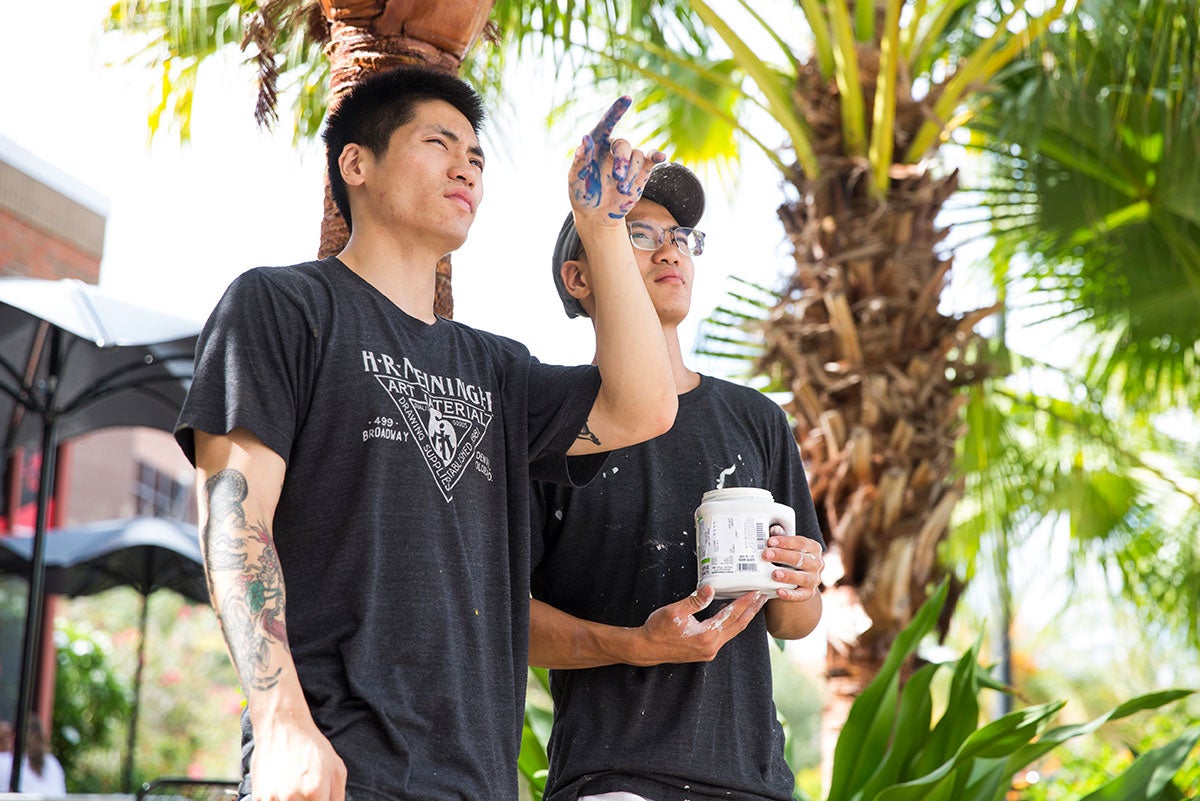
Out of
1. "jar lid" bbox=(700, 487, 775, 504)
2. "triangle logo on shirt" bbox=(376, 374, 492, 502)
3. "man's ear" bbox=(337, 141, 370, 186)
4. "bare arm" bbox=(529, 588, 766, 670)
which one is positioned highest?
"man's ear" bbox=(337, 141, 370, 186)

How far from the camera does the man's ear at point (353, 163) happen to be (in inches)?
84.7

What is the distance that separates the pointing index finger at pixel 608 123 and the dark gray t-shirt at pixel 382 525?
0.43 meters

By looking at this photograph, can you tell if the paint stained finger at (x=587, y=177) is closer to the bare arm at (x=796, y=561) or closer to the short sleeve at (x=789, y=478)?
the bare arm at (x=796, y=561)

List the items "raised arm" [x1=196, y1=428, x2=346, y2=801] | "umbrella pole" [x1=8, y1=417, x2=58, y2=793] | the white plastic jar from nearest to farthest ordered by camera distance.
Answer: "raised arm" [x1=196, y1=428, x2=346, y2=801]
the white plastic jar
"umbrella pole" [x1=8, y1=417, x2=58, y2=793]

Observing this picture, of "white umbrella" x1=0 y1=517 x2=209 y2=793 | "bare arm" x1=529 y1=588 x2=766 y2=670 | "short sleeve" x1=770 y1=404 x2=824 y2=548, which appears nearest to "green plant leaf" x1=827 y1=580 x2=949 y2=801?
"short sleeve" x1=770 y1=404 x2=824 y2=548

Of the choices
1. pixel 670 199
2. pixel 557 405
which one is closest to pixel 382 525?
pixel 557 405

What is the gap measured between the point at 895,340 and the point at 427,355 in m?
3.08

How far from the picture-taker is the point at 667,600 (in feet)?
7.90

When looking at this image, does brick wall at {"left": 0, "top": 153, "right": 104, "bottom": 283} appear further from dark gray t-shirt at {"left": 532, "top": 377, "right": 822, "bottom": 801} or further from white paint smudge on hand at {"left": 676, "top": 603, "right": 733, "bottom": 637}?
white paint smudge on hand at {"left": 676, "top": 603, "right": 733, "bottom": 637}

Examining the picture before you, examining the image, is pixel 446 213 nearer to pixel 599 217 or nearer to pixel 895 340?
pixel 599 217

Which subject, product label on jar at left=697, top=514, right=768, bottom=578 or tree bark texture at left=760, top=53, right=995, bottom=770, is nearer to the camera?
product label on jar at left=697, top=514, right=768, bottom=578

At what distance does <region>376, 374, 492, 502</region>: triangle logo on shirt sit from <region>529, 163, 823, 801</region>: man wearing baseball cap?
19.5 inches

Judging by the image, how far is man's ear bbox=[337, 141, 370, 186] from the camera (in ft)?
7.06

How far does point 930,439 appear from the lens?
466 cm
